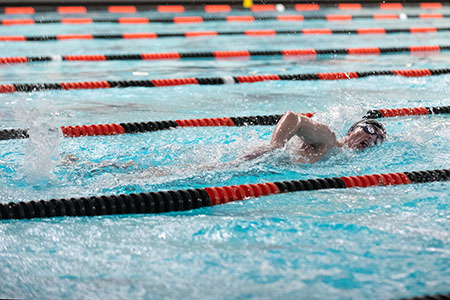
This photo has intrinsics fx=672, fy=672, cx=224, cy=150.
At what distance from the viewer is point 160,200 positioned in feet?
9.93

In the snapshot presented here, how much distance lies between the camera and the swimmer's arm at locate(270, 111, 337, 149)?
364cm

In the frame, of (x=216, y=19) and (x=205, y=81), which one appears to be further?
(x=216, y=19)

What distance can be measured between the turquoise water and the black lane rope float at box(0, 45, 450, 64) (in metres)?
1.40

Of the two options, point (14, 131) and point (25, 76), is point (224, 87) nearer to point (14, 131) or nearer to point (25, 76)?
point (25, 76)

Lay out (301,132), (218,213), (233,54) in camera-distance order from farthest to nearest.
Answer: (233,54)
(301,132)
(218,213)

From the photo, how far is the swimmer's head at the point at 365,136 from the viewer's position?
154 inches

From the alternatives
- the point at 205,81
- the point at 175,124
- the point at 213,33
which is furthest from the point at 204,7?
the point at 175,124

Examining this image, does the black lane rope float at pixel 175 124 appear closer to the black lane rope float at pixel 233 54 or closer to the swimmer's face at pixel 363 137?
the swimmer's face at pixel 363 137

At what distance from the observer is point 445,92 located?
6.17 meters

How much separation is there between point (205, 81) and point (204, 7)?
6758 mm

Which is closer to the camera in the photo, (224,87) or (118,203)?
(118,203)

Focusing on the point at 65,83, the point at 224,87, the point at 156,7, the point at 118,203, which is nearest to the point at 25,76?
the point at 65,83

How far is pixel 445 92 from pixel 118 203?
4.12 metres

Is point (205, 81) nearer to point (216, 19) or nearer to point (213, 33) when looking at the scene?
point (213, 33)
